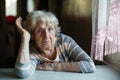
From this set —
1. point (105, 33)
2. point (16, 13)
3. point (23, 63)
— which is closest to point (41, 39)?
point (23, 63)

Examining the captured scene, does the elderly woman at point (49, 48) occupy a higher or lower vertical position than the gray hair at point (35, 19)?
lower

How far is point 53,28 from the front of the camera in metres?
1.75

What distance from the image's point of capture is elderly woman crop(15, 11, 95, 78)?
169 cm

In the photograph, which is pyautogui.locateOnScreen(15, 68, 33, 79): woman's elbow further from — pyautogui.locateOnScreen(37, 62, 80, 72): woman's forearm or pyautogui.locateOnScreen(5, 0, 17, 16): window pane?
pyautogui.locateOnScreen(5, 0, 17, 16): window pane

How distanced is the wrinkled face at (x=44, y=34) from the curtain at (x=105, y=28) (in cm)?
36

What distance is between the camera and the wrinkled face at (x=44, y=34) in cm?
171

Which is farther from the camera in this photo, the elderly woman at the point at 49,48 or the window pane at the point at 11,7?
the window pane at the point at 11,7

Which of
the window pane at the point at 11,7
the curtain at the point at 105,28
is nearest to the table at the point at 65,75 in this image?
the curtain at the point at 105,28

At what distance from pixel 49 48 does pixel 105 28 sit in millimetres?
438

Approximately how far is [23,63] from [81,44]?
919mm

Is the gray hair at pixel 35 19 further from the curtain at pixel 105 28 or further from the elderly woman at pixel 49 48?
the curtain at pixel 105 28

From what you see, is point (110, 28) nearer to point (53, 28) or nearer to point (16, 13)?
point (53, 28)

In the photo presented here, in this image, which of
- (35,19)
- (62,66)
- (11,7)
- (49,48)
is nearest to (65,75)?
(62,66)

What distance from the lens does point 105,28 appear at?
1804 millimetres
